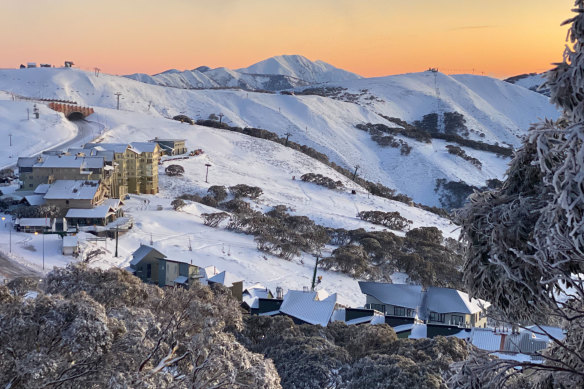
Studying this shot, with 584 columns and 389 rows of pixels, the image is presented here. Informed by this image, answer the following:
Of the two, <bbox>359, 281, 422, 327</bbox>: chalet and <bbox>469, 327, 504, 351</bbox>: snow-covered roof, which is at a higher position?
<bbox>469, 327, 504, 351</bbox>: snow-covered roof

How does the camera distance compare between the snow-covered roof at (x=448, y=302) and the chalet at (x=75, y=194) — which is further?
the chalet at (x=75, y=194)

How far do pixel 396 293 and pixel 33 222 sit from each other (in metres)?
25.0

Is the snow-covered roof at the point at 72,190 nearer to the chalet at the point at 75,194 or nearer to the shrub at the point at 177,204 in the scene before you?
the chalet at the point at 75,194

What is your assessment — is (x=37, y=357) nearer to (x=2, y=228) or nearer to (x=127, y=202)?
(x=2, y=228)

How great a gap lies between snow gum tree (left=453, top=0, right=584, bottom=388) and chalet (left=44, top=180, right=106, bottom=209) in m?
40.3

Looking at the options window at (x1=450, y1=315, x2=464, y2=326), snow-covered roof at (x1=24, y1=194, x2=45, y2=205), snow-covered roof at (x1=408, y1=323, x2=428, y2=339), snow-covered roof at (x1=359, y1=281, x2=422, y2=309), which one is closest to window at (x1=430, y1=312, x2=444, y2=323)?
window at (x1=450, y1=315, x2=464, y2=326)

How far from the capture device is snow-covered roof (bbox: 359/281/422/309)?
30.0 m

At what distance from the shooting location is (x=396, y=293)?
100 ft

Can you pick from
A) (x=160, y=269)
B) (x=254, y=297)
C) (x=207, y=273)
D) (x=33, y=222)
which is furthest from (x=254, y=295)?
(x=33, y=222)

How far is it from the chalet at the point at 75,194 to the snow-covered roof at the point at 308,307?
21813mm

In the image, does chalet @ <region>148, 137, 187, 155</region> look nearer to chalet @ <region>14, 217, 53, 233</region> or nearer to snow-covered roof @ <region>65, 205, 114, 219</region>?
snow-covered roof @ <region>65, 205, 114, 219</region>

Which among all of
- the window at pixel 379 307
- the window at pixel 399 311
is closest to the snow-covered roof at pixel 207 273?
the window at pixel 379 307

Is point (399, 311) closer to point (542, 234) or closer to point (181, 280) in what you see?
point (181, 280)

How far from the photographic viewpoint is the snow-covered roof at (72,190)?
42812 mm
